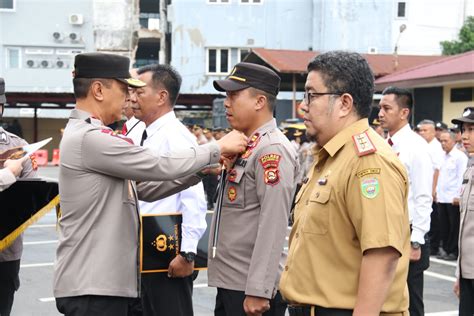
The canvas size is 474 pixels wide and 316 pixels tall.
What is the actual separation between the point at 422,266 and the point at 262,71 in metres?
2.52

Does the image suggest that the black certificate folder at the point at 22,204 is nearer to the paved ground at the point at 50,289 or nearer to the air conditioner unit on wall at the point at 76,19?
the paved ground at the point at 50,289

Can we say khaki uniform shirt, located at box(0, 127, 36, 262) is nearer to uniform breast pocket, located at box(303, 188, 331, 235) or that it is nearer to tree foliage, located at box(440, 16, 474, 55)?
uniform breast pocket, located at box(303, 188, 331, 235)

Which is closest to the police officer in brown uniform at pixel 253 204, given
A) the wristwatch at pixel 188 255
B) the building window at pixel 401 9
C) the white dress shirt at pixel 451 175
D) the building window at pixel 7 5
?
the wristwatch at pixel 188 255

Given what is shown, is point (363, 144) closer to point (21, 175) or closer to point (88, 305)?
point (88, 305)

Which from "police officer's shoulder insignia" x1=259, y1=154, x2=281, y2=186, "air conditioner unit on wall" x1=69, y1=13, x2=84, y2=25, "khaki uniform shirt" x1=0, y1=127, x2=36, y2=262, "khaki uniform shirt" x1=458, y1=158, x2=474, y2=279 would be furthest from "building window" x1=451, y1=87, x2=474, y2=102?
"air conditioner unit on wall" x1=69, y1=13, x2=84, y2=25

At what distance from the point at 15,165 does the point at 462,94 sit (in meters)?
17.2

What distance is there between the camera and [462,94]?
19.4m

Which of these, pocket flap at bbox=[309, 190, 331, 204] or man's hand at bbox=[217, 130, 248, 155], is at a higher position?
man's hand at bbox=[217, 130, 248, 155]

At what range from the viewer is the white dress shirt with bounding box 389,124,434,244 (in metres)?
5.27

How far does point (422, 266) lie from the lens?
5.46 m

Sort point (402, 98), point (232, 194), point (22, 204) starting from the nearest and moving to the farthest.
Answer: point (232, 194) < point (22, 204) < point (402, 98)

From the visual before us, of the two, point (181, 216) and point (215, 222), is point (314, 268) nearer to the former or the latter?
point (215, 222)

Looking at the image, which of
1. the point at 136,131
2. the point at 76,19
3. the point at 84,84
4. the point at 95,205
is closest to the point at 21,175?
the point at 136,131

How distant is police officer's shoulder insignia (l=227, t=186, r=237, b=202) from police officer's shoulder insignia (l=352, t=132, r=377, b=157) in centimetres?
121
